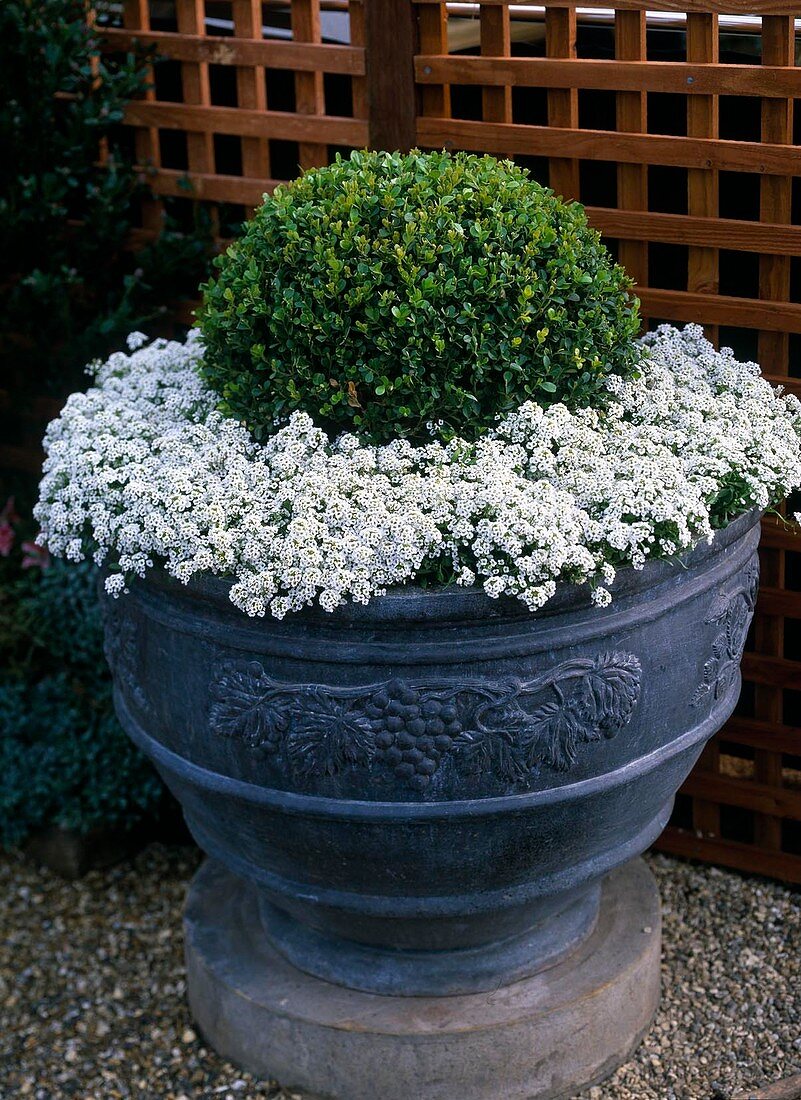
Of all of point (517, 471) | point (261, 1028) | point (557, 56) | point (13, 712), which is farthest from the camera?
point (13, 712)

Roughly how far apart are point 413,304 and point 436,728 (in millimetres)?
662

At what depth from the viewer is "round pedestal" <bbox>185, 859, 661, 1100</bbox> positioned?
94.1 inches

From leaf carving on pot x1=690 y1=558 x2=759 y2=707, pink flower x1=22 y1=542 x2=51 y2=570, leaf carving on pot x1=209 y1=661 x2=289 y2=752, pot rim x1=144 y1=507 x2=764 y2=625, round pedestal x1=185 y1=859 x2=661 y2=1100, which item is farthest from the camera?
pink flower x1=22 y1=542 x2=51 y2=570

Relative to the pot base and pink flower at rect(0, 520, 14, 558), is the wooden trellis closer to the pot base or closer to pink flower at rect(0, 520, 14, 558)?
the pot base

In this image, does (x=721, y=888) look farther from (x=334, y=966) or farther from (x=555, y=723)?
(x=555, y=723)

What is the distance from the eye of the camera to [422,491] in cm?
201

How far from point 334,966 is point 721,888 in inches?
40.0

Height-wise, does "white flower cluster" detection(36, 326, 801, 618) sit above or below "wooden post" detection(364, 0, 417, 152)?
below

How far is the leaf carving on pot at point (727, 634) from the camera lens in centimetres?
218

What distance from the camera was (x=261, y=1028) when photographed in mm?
2512

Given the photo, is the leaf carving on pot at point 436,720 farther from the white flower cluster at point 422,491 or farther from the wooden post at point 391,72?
the wooden post at point 391,72

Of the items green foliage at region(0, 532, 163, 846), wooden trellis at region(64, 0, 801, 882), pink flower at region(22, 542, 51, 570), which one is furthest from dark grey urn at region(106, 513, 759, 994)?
pink flower at region(22, 542, 51, 570)

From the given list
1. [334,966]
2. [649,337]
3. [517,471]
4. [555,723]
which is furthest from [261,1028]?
[649,337]

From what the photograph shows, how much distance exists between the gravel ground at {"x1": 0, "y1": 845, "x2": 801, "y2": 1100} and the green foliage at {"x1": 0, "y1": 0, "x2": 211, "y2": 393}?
52.1 inches
